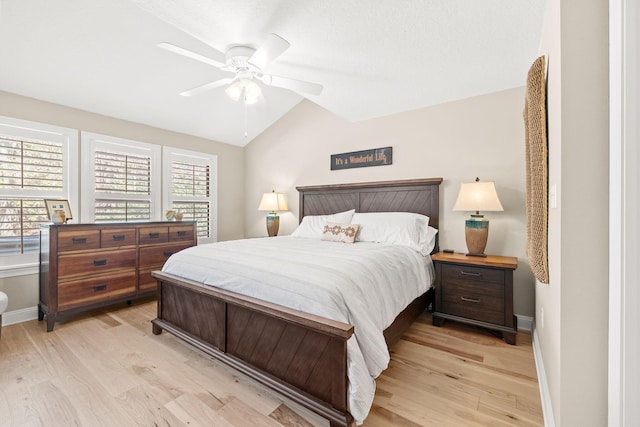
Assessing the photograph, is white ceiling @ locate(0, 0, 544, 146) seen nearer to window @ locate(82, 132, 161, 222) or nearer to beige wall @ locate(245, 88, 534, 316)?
beige wall @ locate(245, 88, 534, 316)

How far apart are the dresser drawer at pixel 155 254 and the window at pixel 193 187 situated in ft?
2.33

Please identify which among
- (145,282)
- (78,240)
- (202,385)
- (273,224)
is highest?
(273,224)

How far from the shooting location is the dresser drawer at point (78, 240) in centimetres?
270

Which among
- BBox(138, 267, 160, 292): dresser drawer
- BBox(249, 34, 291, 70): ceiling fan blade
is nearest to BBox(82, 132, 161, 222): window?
BBox(138, 267, 160, 292): dresser drawer

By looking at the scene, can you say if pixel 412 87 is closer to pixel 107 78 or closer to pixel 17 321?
pixel 107 78

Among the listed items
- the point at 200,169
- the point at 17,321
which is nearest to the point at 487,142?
the point at 200,169

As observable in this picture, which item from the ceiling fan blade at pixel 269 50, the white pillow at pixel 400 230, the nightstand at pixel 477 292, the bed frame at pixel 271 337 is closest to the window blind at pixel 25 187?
the bed frame at pixel 271 337

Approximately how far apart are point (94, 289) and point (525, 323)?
443 centimetres

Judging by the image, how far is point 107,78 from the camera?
9.53ft

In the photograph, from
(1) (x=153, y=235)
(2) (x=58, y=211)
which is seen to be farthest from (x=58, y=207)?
(1) (x=153, y=235)

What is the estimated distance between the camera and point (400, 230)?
2.91 m

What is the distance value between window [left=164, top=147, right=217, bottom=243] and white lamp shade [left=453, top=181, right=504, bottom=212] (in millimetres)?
3758

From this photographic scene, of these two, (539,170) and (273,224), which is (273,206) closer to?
(273,224)

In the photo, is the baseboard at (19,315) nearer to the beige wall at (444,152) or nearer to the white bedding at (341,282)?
the white bedding at (341,282)
